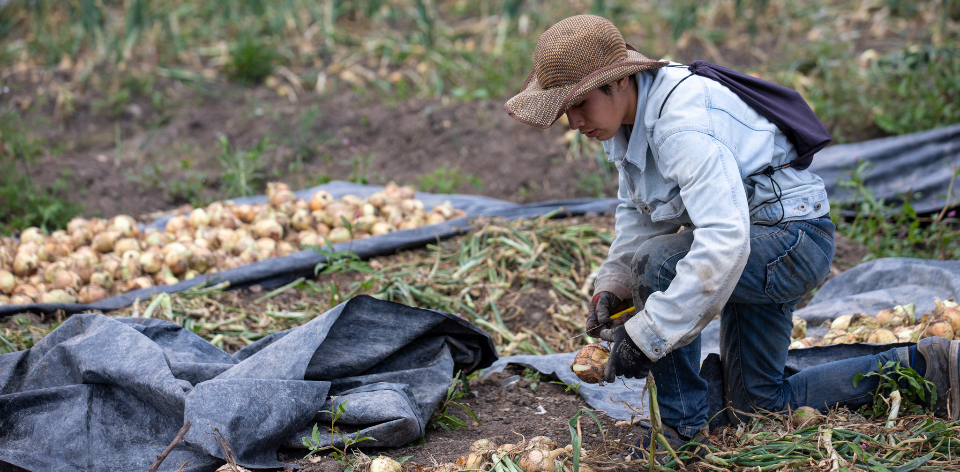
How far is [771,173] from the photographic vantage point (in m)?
1.84

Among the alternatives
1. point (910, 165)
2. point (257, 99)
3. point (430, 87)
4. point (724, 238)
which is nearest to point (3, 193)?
point (257, 99)

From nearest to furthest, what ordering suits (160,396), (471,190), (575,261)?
(160,396) → (575,261) → (471,190)

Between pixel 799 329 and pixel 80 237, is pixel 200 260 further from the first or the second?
pixel 799 329

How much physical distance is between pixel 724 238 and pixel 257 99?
19.7 feet

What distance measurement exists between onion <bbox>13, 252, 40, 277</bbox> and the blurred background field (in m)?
1.07

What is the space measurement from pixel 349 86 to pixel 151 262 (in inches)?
155

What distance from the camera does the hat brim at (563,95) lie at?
5.41 ft

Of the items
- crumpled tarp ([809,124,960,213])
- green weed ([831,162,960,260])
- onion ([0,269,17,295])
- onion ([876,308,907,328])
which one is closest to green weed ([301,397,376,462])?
onion ([876,308,907,328])

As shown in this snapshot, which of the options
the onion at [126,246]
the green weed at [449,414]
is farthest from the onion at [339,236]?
the green weed at [449,414]

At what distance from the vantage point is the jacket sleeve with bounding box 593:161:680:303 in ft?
6.79

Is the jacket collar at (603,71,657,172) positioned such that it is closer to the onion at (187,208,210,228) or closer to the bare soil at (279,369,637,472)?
the bare soil at (279,369,637,472)

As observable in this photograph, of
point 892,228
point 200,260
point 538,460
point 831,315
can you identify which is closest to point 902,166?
point 892,228

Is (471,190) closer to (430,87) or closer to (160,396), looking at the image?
(430,87)

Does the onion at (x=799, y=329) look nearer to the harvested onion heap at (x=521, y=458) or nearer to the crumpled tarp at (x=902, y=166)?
the harvested onion heap at (x=521, y=458)
